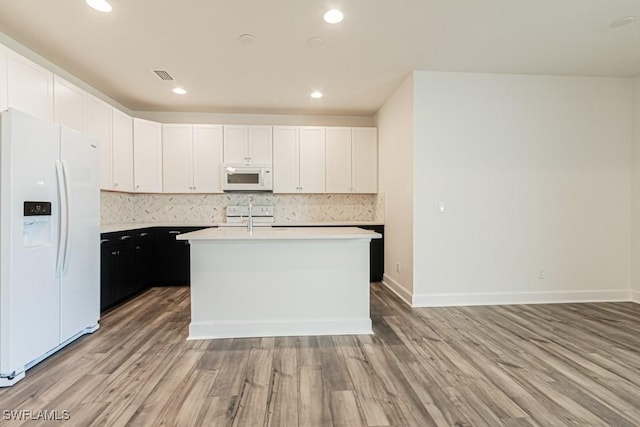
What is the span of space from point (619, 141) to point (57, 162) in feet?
19.0

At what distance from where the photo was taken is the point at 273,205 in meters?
5.22

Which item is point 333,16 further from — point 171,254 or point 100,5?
point 171,254

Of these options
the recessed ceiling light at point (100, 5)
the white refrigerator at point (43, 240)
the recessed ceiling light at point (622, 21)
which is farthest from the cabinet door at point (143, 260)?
the recessed ceiling light at point (622, 21)

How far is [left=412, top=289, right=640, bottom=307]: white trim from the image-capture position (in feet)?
11.6

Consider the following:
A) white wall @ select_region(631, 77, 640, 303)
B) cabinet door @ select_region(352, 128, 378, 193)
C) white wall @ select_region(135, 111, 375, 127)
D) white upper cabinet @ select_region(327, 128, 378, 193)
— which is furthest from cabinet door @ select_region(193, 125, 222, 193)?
white wall @ select_region(631, 77, 640, 303)

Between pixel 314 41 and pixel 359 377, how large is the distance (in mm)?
2792

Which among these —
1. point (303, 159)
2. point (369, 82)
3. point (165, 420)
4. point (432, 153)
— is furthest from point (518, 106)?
point (165, 420)

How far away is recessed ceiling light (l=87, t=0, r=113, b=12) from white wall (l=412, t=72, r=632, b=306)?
2953 millimetres

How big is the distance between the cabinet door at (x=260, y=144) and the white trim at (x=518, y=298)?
302 cm

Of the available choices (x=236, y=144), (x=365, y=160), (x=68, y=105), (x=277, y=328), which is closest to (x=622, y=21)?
(x=365, y=160)

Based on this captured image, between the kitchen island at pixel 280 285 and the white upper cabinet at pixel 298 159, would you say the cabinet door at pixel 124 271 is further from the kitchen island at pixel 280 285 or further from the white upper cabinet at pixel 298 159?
the white upper cabinet at pixel 298 159

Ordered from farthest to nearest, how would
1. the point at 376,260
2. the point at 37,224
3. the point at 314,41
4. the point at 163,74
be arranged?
the point at 376,260 → the point at 163,74 → the point at 314,41 → the point at 37,224

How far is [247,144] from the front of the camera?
15.9 feet

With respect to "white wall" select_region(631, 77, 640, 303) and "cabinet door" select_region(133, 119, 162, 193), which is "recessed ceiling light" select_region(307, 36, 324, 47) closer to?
"cabinet door" select_region(133, 119, 162, 193)
